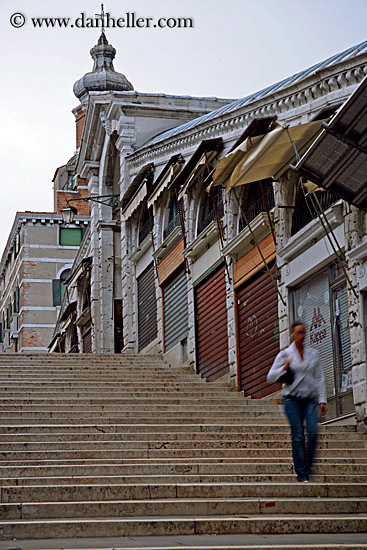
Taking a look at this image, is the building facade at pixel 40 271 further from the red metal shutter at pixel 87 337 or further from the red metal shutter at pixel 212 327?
the red metal shutter at pixel 212 327

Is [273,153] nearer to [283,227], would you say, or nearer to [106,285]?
[283,227]

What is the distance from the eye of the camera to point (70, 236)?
58.7 metres

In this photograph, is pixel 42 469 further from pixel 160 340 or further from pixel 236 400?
pixel 160 340

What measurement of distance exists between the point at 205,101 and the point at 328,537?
2351cm

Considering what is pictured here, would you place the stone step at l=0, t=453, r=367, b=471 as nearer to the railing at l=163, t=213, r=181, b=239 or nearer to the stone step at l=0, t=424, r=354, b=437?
the stone step at l=0, t=424, r=354, b=437

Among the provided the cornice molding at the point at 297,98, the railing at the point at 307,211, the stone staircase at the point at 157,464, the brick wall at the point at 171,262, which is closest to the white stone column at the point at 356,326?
the stone staircase at the point at 157,464

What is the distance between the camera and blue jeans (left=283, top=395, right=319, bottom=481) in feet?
32.2

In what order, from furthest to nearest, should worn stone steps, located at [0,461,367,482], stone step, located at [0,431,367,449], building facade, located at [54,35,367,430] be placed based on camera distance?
building facade, located at [54,35,367,430]
stone step, located at [0,431,367,449]
worn stone steps, located at [0,461,367,482]

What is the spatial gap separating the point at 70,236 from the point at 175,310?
34.2 m

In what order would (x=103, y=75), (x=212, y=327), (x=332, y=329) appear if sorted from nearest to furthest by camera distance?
(x=332, y=329) → (x=212, y=327) → (x=103, y=75)

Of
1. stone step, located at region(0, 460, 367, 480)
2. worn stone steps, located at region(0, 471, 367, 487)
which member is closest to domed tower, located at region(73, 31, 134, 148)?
stone step, located at region(0, 460, 367, 480)

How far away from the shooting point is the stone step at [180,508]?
870 cm

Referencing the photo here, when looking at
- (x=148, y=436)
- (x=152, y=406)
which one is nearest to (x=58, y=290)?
(x=152, y=406)

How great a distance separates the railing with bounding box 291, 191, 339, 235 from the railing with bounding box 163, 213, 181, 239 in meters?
7.32
